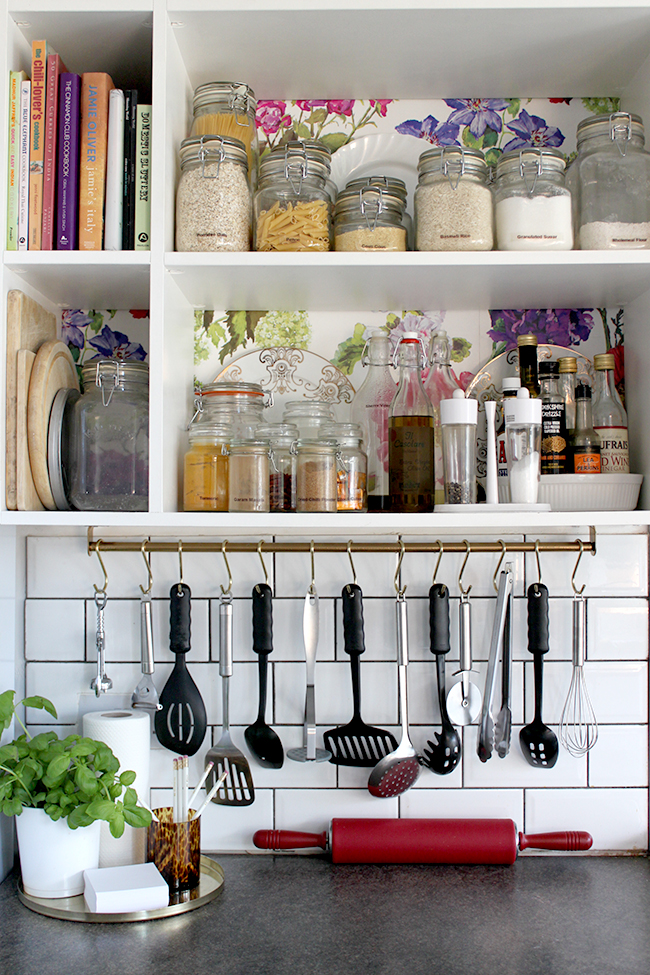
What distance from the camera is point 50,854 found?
44.2 inches

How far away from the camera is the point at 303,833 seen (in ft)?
4.13

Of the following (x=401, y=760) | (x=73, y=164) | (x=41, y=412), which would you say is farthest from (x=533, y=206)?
(x=401, y=760)

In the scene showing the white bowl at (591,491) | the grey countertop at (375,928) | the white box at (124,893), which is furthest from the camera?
the white bowl at (591,491)

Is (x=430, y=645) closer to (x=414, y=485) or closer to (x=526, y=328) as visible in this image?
(x=414, y=485)

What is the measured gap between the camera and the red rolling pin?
1.22m

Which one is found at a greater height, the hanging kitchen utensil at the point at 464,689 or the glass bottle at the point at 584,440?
the glass bottle at the point at 584,440

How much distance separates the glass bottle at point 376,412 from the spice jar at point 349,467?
4cm

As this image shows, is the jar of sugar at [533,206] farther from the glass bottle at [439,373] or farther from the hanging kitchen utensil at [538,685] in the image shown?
the hanging kitchen utensil at [538,685]

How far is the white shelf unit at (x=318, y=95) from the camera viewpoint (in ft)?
3.59

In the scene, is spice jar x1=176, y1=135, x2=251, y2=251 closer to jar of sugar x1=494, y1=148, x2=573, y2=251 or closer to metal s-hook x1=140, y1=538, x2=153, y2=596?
jar of sugar x1=494, y1=148, x2=573, y2=251

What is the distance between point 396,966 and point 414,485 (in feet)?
2.04

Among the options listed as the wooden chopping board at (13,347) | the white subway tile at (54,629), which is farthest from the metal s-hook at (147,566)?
the wooden chopping board at (13,347)

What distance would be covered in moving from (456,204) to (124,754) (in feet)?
3.15

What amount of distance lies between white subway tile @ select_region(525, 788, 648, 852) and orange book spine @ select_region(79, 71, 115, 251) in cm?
112
